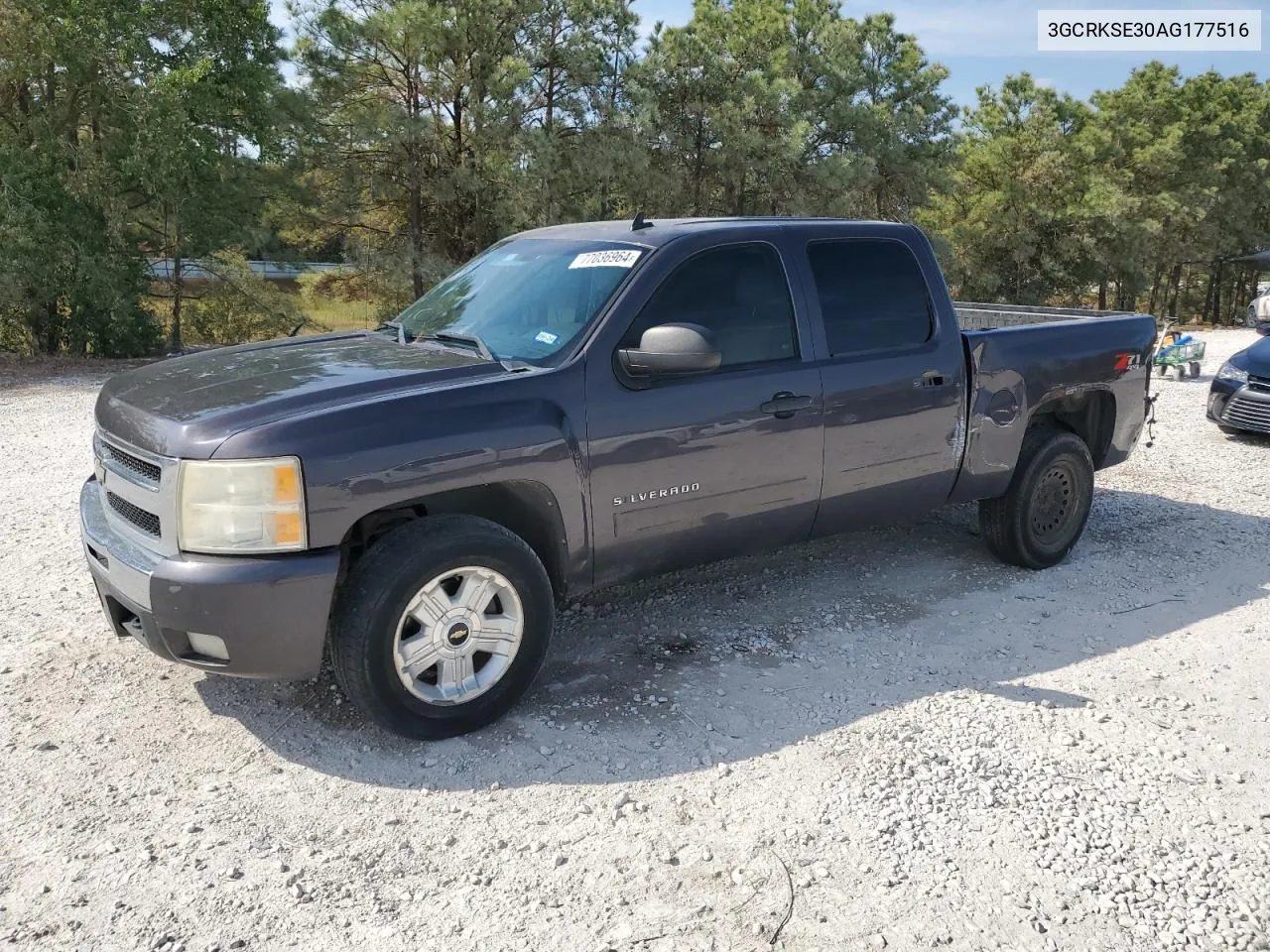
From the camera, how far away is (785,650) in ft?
14.8

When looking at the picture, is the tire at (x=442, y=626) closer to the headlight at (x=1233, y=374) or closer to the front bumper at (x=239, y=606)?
the front bumper at (x=239, y=606)

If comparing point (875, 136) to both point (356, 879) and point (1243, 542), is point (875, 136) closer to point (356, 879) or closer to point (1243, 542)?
point (1243, 542)

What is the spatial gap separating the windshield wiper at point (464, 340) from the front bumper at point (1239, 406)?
830cm

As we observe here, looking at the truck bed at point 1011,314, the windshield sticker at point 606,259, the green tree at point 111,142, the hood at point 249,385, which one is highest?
the green tree at point 111,142

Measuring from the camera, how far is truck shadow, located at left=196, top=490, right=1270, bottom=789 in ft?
11.8

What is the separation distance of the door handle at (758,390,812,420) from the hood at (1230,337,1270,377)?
723 cm

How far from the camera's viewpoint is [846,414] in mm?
4531

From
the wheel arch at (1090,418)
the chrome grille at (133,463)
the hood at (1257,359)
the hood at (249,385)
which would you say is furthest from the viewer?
the hood at (1257,359)

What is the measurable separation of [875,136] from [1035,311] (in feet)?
60.3

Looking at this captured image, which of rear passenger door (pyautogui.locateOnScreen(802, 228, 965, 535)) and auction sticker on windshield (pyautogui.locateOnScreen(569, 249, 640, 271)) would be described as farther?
rear passenger door (pyautogui.locateOnScreen(802, 228, 965, 535))

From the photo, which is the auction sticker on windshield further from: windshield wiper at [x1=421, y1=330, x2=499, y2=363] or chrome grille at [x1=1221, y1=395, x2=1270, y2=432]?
chrome grille at [x1=1221, y1=395, x2=1270, y2=432]

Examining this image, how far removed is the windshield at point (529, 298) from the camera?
4070 mm

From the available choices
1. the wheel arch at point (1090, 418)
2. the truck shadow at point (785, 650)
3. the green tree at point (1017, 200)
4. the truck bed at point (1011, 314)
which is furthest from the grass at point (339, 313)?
the green tree at point (1017, 200)

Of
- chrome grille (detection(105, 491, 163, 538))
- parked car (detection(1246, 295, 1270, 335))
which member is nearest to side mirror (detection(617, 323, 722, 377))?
chrome grille (detection(105, 491, 163, 538))
